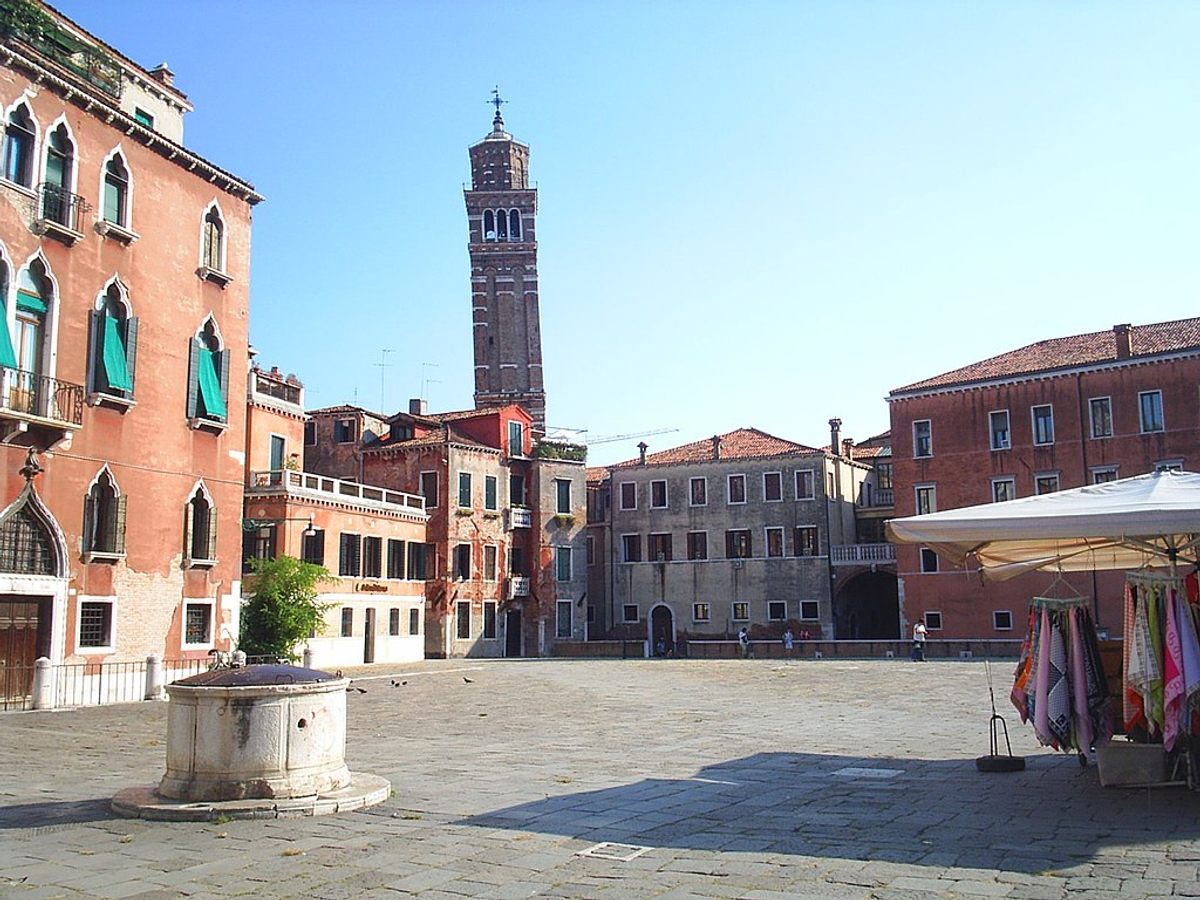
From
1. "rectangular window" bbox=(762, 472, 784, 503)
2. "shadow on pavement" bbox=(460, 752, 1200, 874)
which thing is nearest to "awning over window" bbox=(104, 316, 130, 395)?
"shadow on pavement" bbox=(460, 752, 1200, 874)

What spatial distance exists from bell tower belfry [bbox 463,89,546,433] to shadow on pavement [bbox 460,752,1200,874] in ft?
203

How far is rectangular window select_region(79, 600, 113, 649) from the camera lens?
21.5 meters

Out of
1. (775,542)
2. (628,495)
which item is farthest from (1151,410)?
(628,495)

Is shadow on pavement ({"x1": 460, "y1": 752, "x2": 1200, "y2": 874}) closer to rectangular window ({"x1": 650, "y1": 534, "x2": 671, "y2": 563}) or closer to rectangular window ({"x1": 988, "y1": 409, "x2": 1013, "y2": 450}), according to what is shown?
rectangular window ({"x1": 988, "y1": 409, "x2": 1013, "y2": 450})

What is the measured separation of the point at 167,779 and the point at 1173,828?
7875 millimetres

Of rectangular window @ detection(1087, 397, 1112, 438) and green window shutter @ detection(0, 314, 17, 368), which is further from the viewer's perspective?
rectangular window @ detection(1087, 397, 1112, 438)

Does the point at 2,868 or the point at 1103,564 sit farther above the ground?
the point at 1103,564

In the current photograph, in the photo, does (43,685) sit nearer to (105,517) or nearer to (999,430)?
(105,517)

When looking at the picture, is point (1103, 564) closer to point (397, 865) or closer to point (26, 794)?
point (397, 865)

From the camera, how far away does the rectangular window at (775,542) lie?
50.7 meters

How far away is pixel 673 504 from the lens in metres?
54.0

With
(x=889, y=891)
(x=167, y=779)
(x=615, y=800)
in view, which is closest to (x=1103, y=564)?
(x=615, y=800)

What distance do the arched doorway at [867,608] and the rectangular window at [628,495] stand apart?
11518 mm

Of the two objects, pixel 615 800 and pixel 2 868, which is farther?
pixel 615 800
